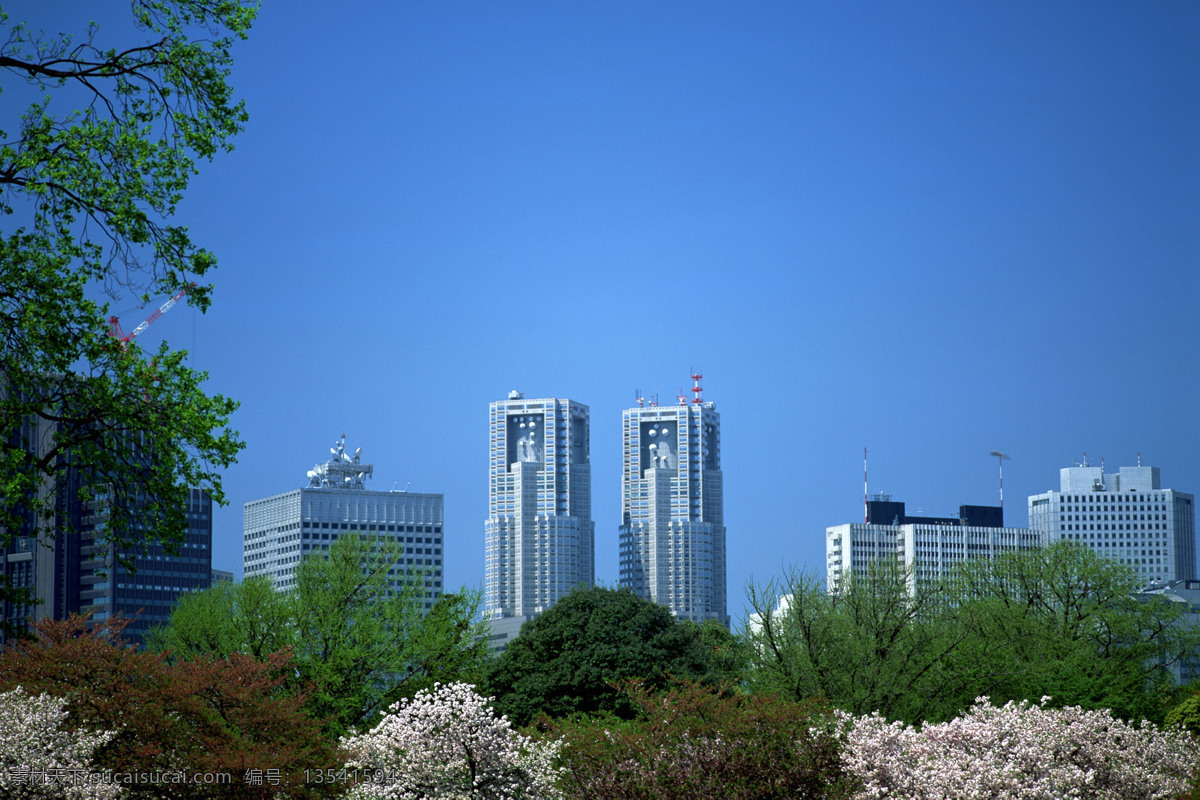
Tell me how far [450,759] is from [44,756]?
21.4ft

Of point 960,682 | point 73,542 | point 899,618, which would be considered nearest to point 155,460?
point 899,618

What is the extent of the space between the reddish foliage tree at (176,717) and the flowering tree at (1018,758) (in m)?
8.20

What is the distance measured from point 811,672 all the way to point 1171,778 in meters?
7.70

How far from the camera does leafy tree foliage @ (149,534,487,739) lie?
119 ft

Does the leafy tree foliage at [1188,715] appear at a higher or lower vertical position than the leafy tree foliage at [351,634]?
lower

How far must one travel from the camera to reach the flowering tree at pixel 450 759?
824 inches

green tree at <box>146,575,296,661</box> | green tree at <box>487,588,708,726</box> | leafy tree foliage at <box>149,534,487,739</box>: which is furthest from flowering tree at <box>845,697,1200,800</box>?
green tree at <box>146,575,296,661</box>

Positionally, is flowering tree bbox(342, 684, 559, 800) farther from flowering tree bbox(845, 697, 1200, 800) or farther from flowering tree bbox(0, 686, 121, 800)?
flowering tree bbox(845, 697, 1200, 800)

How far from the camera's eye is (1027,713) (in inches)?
802

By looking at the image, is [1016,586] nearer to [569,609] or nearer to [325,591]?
[569,609]

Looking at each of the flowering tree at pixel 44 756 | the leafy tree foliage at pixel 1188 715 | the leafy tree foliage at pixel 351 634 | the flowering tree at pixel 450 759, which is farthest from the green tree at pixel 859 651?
the flowering tree at pixel 44 756

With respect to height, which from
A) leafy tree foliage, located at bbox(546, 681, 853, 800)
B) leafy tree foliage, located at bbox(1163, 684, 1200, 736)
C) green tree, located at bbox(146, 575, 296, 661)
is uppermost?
green tree, located at bbox(146, 575, 296, 661)

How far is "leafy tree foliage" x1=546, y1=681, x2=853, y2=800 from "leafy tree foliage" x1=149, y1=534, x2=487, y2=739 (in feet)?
54.0

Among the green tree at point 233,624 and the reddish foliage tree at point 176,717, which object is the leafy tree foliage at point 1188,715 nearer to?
the reddish foliage tree at point 176,717
